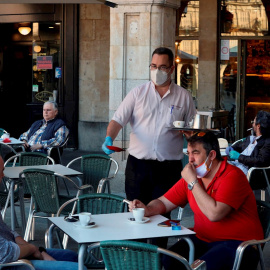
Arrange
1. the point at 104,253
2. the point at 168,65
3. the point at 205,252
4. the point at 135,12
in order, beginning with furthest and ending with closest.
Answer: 1. the point at 135,12
2. the point at 168,65
3. the point at 205,252
4. the point at 104,253

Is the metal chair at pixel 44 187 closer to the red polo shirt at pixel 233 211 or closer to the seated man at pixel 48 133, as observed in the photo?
the red polo shirt at pixel 233 211

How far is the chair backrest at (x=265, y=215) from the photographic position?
509 centimetres

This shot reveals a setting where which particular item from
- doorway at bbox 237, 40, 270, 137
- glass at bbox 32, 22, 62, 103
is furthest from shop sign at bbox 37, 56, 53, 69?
doorway at bbox 237, 40, 270, 137

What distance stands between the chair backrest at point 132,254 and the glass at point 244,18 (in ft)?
35.0

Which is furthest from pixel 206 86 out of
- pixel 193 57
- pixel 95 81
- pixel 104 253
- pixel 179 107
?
pixel 104 253

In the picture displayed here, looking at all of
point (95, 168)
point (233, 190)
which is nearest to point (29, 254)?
point (233, 190)

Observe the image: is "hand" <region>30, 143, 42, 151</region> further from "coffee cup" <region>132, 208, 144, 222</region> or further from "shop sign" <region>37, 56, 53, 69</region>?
"shop sign" <region>37, 56, 53, 69</region>

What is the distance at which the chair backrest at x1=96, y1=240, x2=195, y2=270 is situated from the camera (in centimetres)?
372

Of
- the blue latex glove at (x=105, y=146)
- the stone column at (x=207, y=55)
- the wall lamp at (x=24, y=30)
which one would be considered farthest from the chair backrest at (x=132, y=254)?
the wall lamp at (x=24, y=30)

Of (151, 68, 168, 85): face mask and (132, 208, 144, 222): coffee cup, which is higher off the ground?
(151, 68, 168, 85): face mask

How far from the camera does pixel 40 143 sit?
980cm

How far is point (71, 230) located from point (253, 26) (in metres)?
10.2

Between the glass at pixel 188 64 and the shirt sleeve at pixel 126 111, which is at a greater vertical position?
the glass at pixel 188 64

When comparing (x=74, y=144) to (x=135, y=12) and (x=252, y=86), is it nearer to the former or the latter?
(x=252, y=86)
